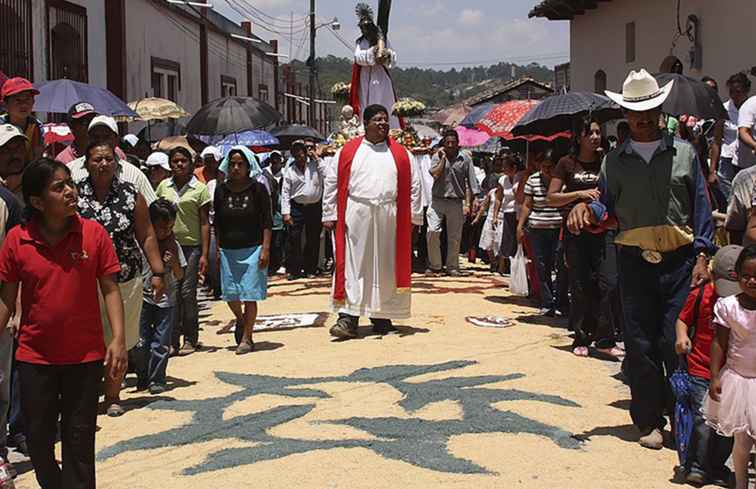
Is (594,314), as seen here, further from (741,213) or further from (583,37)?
(583,37)

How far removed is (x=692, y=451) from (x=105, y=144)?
3999 mm

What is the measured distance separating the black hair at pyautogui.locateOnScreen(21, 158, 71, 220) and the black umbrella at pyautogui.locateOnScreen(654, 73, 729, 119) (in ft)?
17.7

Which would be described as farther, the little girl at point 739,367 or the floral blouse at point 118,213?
the floral blouse at point 118,213

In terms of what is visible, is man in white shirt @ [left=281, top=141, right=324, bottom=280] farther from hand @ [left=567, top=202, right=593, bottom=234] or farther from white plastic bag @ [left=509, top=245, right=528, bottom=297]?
hand @ [left=567, top=202, right=593, bottom=234]

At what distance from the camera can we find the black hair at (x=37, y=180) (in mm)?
4705

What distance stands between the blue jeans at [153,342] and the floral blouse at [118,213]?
3.65ft

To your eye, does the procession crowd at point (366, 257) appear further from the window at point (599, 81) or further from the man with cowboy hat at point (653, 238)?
the window at point (599, 81)

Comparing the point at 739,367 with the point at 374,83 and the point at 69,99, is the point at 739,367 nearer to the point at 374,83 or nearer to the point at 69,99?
the point at 374,83

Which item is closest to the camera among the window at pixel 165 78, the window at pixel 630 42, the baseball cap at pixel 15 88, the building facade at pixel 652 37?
the baseball cap at pixel 15 88

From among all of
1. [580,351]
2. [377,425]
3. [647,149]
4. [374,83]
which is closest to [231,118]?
[374,83]

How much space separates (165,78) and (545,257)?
1754 centimetres

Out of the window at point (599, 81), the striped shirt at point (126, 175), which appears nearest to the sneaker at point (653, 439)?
the striped shirt at point (126, 175)

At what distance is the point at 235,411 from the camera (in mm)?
6941

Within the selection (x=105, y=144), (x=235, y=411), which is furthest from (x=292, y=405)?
(x=105, y=144)
